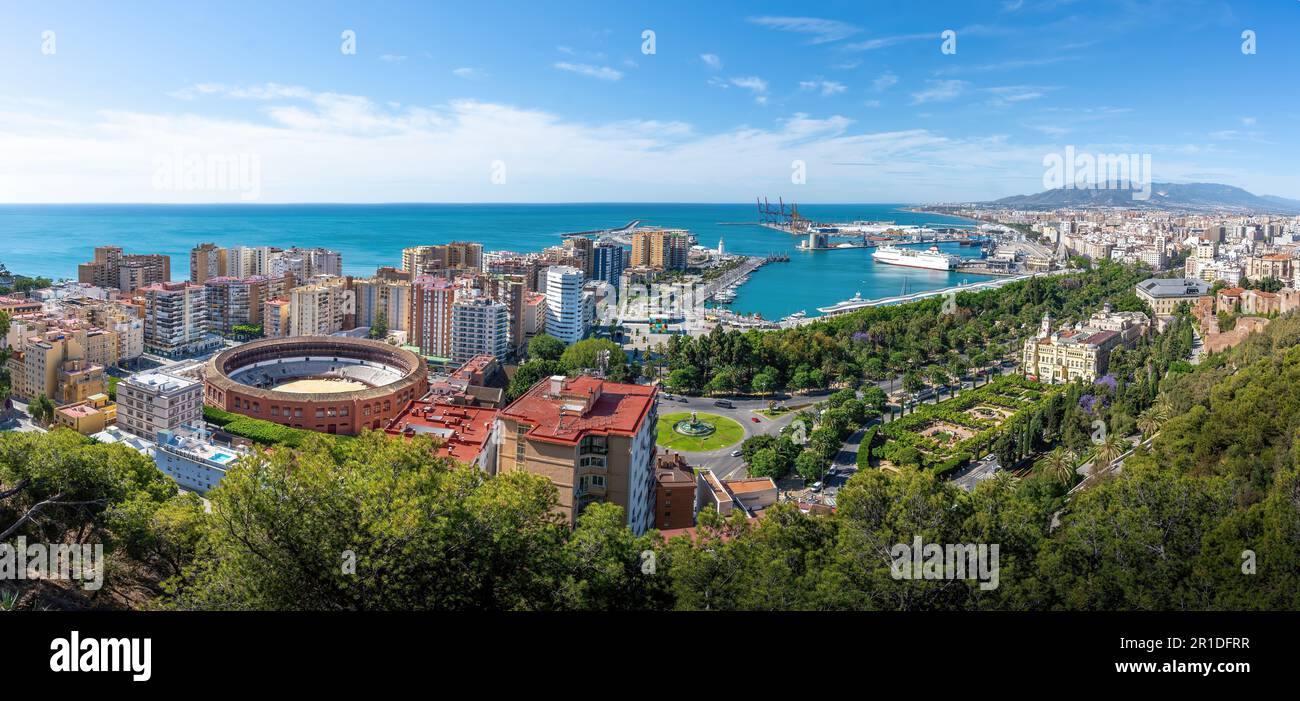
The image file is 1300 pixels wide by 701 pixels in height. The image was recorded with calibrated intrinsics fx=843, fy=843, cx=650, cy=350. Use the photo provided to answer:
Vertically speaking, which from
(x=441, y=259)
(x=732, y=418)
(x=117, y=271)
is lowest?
(x=732, y=418)

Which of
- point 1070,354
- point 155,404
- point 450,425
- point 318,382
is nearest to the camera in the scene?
point 450,425

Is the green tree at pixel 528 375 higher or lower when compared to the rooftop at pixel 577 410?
lower

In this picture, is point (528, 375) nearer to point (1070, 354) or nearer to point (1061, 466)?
point (1061, 466)

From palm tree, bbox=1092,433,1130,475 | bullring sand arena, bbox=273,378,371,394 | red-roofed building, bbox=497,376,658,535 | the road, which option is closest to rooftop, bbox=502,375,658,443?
red-roofed building, bbox=497,376,658,535

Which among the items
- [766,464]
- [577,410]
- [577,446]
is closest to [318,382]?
[766,464]

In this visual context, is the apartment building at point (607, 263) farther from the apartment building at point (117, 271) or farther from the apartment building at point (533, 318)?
the apartment building at point (117, 271)

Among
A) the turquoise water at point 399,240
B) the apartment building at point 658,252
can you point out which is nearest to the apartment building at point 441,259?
the turquoise water at point 399,240
